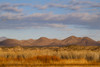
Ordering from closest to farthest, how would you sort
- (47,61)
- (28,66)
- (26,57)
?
(28,66) → (47,61) → (26,57)

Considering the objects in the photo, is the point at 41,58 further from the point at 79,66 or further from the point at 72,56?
the point at 79,66

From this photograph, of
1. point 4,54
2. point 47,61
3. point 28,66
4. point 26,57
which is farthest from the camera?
point 4,54

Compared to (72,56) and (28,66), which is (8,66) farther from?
(72,56)

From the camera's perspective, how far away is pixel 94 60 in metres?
30.8

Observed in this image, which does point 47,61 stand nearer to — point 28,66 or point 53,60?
point 53,60

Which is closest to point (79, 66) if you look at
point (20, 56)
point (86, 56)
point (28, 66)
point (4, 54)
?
point (28, 66)

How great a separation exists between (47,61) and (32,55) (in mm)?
3962

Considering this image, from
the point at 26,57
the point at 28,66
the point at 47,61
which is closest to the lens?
the point at 28,66

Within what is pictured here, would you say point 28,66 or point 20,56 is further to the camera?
point 20,56

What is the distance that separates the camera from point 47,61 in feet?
96.2

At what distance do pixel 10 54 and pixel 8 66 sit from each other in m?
10.7

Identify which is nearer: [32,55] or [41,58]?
[41,58]

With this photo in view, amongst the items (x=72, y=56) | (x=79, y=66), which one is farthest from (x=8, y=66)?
(x=72, y=56)

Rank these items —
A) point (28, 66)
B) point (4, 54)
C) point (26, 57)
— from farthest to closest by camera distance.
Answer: point (4, 54) < point (26, 57) < point (28, 66)
